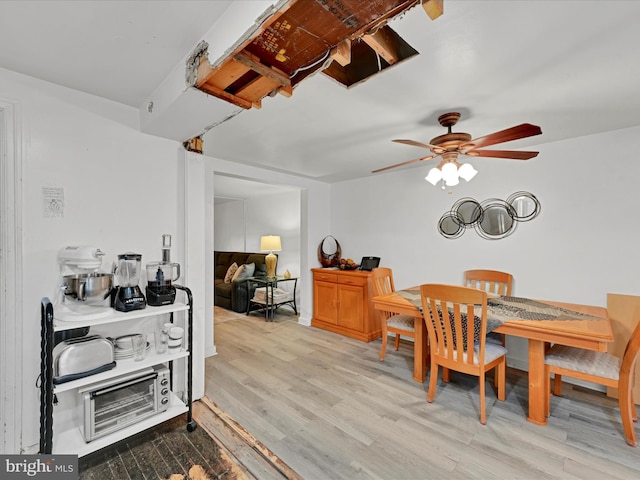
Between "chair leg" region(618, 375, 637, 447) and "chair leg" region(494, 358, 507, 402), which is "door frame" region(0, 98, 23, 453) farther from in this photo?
"chair leg" region(618, 375, 637, 447)

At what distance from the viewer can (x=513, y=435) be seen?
1915mm

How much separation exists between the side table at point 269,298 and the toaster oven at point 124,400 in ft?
8.76

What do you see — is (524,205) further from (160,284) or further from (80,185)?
(80,185)

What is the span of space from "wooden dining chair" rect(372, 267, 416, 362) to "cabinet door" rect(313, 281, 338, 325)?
940 millimetres

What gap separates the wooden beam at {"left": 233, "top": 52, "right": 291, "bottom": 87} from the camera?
117 centimetres

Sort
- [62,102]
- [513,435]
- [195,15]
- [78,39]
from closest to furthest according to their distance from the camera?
Answer: 1. [195,15]
2. [78,39]
3. [62,102]
4. [513,435]

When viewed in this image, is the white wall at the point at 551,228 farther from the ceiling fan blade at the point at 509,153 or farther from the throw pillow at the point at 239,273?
the throw pillow at the point at 239,273

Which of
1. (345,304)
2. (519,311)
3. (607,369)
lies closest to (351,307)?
(345,304)

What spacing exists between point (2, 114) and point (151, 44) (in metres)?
0.98

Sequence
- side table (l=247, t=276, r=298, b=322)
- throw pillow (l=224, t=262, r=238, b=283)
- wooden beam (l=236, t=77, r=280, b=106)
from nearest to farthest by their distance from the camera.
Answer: wooden beam (l=236, t=77, r=280, b=106), side table (l=247, t=276, r=298, b=322), throw pillow (l=224, t=262, r=238, b=283)

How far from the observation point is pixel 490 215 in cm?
308

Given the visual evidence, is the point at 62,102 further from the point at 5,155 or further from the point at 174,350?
the point at 174,350

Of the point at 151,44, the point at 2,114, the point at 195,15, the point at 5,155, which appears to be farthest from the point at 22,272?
the point at 195,15

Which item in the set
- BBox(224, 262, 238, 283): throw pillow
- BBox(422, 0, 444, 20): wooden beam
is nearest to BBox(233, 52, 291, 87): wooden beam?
BBox(422, 0, 444, 20): wooden beam
